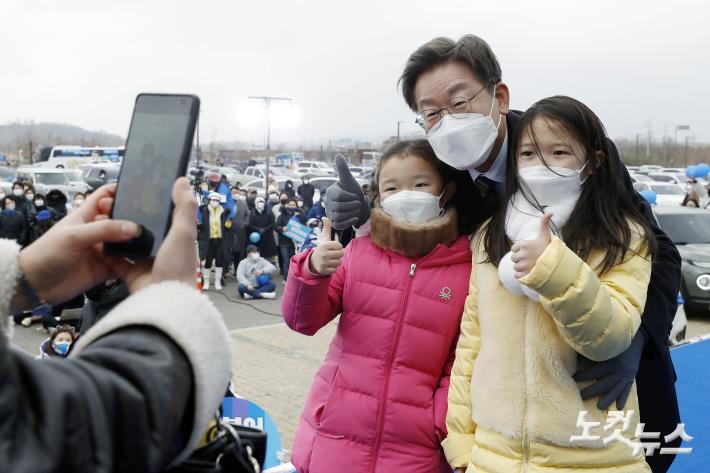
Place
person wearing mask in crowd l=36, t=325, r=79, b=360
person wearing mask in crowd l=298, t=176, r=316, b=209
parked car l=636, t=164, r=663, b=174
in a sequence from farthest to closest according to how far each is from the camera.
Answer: parked car l=636, t=164, r=663, b=174 → person wearing mask in crowd l=298, t=176, r=316, b=209 → person wearing mask in crowd l=36, t=325, r=79, b=360

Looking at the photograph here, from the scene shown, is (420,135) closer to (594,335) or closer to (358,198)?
(358,198)

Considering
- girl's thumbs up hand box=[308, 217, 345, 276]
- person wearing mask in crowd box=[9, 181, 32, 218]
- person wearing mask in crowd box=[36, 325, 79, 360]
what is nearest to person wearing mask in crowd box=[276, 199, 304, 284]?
person wearing mask in crowd box=[9, 181, 32, 218]

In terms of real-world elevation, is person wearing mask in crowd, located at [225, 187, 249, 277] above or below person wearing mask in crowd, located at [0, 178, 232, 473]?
below

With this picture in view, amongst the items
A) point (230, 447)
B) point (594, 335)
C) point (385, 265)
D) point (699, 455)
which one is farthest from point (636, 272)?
point (699, 455)

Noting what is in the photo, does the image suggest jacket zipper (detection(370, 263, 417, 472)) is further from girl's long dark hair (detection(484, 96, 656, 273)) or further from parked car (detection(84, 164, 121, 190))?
parked car (detection(84, 164, 121, 190))

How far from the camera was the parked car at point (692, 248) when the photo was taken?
9.05 meters

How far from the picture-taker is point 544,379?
170 centimetres


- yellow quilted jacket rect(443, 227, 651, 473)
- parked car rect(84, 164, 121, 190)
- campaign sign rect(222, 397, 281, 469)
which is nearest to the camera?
yellow quilted jacket rect(443, 227, 651, 473)

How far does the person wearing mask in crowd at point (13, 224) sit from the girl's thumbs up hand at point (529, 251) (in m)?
10.4

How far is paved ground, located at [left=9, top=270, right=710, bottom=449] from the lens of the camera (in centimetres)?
562

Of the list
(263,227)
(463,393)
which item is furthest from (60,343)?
(263,227)

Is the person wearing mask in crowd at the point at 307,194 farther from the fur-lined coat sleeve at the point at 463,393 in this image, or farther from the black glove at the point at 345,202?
the fur-lined coat sleeve at the point at 463,393

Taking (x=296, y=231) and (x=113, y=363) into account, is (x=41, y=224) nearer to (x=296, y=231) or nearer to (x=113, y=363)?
(x=296, y=231)

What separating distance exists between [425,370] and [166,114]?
3.93ft
